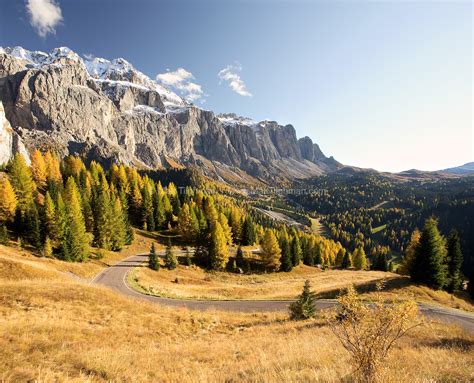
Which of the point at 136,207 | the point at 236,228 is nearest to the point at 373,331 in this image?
the point at 236,228

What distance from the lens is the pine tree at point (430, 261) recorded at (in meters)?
41.3

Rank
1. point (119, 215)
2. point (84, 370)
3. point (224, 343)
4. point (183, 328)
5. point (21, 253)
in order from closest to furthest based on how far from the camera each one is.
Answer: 1. point (84, 370)
2. point (224, 343)
3. point (183, 328)
4. point (21, 253)
5. point (119, 215)

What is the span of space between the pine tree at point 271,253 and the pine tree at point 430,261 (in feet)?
93.0

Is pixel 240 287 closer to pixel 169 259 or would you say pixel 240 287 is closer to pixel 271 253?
pixel 169 259

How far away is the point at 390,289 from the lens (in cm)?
3959

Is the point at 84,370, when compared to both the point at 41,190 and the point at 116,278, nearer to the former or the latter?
the point at 116,278

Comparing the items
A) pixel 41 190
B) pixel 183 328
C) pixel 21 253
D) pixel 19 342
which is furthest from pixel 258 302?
pixel 41 190

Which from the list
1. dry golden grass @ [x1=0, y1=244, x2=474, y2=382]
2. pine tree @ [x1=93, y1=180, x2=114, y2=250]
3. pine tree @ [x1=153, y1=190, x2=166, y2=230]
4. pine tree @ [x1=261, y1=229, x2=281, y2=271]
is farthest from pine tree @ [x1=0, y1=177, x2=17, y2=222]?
pine tree @ [x1=261, y1=229, x2=281, y2=271]

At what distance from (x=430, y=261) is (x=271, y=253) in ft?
105

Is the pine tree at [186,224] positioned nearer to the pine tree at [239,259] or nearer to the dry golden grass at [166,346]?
the pine tree at [239,259]

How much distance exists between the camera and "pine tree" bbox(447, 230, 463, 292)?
44.9 metres

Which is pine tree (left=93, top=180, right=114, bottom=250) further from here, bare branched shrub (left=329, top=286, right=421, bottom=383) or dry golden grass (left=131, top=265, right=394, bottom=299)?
bare branched shrub (left=329, top=286, right=421, bottom=383)

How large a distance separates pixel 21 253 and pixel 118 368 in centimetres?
4320

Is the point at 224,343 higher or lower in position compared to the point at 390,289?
higher
